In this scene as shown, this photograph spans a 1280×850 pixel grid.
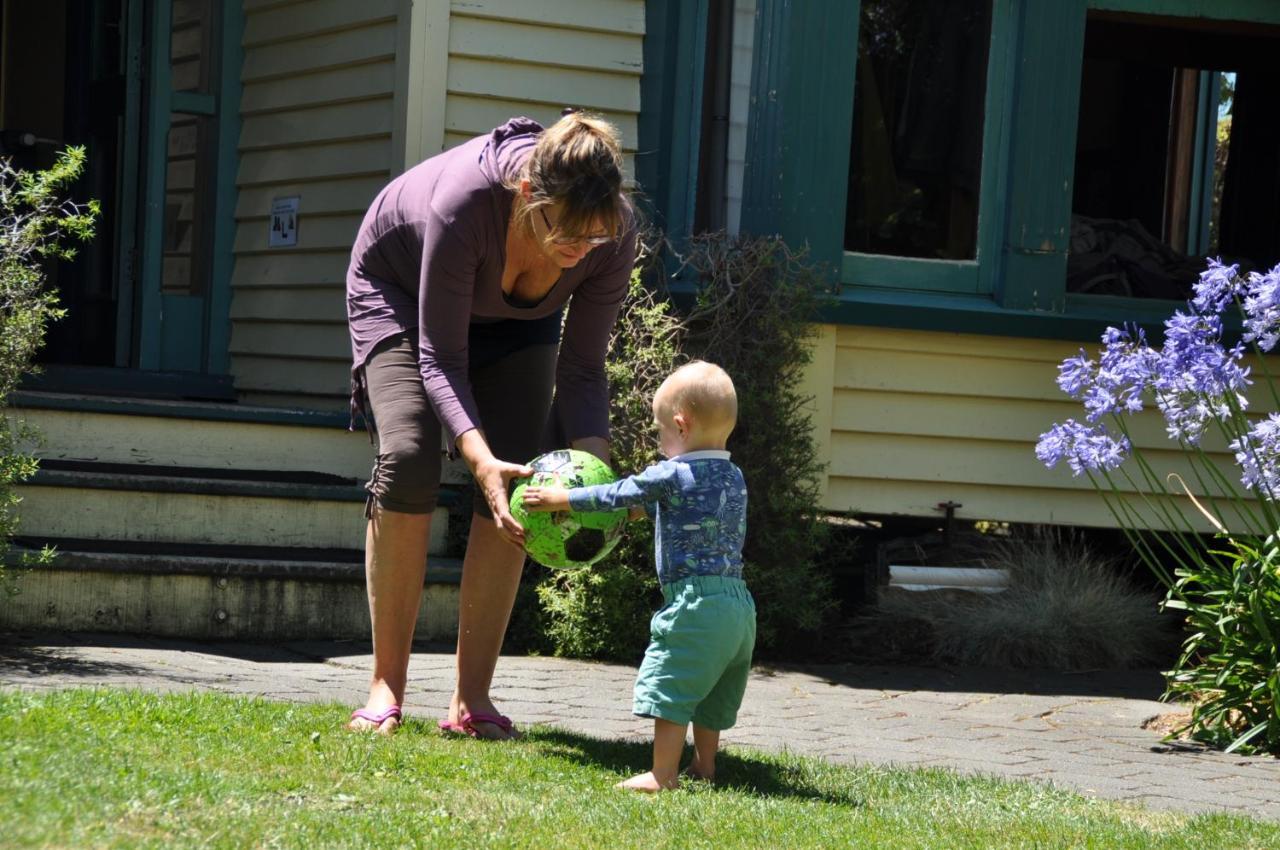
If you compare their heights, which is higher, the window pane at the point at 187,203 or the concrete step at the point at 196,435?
the window pane at the point at 187,203

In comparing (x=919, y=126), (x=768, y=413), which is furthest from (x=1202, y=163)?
(x=768, y=413)

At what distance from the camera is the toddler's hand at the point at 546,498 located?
3777mm

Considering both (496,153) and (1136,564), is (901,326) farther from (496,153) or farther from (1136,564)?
(496,153)

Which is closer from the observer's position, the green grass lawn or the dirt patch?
the green grass lawn

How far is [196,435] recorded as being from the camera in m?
6.68

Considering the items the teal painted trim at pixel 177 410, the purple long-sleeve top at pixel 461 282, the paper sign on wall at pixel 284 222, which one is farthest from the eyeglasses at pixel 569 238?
the paper sign on wall at pixel 284 222

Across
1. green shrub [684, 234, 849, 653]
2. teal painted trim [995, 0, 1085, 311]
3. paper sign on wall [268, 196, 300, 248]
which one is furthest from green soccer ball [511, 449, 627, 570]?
paper sign on wall [268, 196, 300, 248]

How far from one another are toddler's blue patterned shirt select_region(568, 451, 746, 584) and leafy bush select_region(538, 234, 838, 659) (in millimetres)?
2134

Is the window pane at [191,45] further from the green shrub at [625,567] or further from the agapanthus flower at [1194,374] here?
the agapanthus flower at [1194,374]

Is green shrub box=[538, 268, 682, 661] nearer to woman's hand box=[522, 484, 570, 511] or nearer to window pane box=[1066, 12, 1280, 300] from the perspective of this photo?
woman's hand box=[522, 484, 570, 511]

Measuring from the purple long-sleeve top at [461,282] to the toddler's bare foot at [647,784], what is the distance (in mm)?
962

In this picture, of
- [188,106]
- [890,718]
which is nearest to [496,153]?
[890,718]

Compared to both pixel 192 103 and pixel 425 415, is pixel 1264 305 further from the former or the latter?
pixel 192 103

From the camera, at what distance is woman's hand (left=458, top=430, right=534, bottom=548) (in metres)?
3.83
